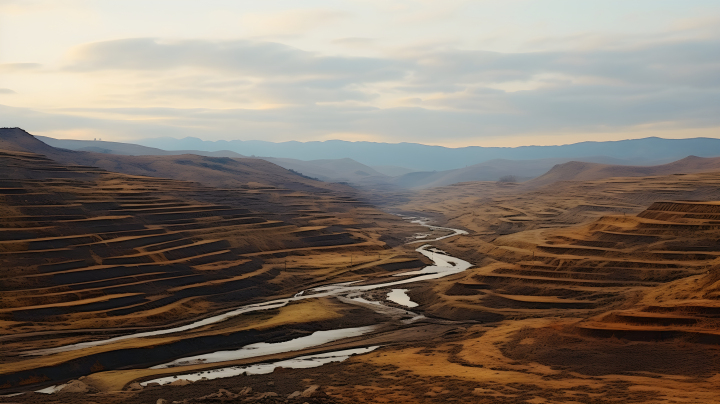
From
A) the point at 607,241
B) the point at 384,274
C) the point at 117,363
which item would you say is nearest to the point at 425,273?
the point at 384,274

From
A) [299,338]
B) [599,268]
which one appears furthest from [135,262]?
[599,268]

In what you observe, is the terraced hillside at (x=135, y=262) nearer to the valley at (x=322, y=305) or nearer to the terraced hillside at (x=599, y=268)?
the valley at (x=322, y=305)

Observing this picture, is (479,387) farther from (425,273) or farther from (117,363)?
(425,273)

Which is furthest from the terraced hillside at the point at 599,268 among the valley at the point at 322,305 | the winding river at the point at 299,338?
the winding river at the point at 299,338

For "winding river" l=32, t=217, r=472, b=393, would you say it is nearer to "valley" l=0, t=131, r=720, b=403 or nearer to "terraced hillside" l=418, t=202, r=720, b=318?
"valley" l=0, t=131, r=720, b=403

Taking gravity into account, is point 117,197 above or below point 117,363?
above

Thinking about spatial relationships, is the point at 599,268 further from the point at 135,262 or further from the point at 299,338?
the point at 135,262

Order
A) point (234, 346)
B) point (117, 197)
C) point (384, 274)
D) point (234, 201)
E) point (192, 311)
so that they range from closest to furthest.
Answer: point (234, 346) → point (192, 311) → point (384, 274) → point (117, 197) → point (234, 201)

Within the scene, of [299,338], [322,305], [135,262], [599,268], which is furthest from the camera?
[135,262]
